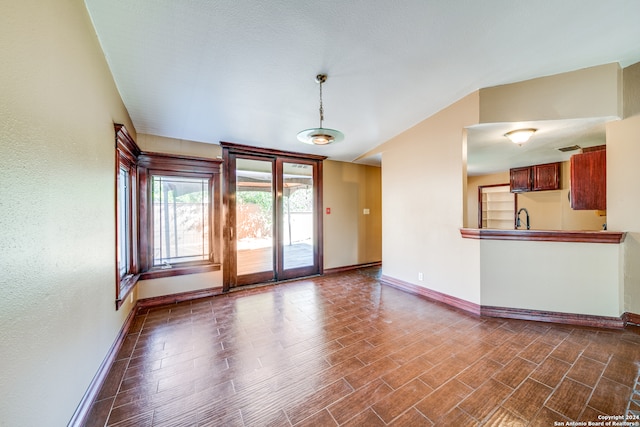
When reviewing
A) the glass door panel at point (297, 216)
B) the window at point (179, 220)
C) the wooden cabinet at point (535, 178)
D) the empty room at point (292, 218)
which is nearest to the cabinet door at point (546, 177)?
the wooden cabinet at point (535, 178)

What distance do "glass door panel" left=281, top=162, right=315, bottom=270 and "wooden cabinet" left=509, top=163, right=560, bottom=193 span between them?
5.01 m

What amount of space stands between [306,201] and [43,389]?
4145mm

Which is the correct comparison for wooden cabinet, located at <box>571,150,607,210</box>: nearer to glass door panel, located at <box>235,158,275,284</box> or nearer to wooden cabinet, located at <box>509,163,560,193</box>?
wooden cabinet, located at <box>509,163,560,193</box>

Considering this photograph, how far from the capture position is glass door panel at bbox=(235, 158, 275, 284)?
4.30 meters

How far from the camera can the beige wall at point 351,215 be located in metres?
5.24

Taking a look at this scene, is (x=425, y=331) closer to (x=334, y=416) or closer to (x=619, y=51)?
(x=334, y=416)

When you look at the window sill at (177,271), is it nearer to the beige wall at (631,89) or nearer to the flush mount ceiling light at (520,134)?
the flush mount ceiling light at (520,134)

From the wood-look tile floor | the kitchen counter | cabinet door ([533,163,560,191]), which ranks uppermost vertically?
cabinet door ([533,163,560,191])

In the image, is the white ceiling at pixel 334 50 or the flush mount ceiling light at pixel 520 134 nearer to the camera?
the white ceiling at pixel 334 50

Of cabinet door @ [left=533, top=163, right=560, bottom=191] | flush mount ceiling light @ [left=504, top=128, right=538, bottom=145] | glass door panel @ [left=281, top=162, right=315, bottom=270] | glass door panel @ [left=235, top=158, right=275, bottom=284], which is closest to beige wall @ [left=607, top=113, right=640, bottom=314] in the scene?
flush mount ceiling light @ [left=504, top=128, right=538, bottom=145]

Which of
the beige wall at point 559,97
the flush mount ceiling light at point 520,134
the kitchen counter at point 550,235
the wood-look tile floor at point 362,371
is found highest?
the beige wall at point 559,97

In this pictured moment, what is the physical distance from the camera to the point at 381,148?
183 inches

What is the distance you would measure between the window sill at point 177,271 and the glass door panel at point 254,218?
503 mm

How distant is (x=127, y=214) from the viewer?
3.11 meters
